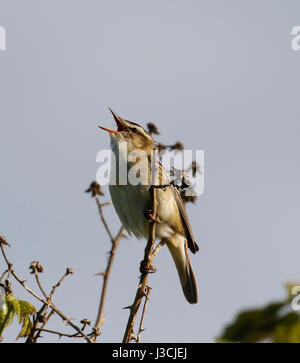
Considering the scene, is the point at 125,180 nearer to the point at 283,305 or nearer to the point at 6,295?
the point at 6,295

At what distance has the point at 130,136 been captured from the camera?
675 cm

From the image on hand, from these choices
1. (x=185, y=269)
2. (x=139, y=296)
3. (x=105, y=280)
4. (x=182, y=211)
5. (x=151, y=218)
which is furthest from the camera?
(x=185, y=269)

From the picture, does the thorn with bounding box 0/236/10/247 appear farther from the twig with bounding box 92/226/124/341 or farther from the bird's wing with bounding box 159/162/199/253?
the bird's wing with bounding box 159/162/199/253

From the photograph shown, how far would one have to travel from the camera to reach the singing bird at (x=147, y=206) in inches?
233

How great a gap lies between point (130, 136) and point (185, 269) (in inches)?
78.7

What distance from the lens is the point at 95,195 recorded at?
4766 mm

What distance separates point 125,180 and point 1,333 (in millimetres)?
3409

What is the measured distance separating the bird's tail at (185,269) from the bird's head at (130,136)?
4.33 feet

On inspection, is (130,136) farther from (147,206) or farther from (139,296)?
(139,296)

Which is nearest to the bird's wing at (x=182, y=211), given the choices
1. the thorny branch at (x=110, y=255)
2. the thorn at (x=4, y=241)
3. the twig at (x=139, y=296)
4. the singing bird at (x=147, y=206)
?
the singing bird at (x=147, y=206)

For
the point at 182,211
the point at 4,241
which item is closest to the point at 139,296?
the point at 4,241

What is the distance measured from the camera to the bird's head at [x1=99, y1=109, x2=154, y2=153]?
21.7 feet
